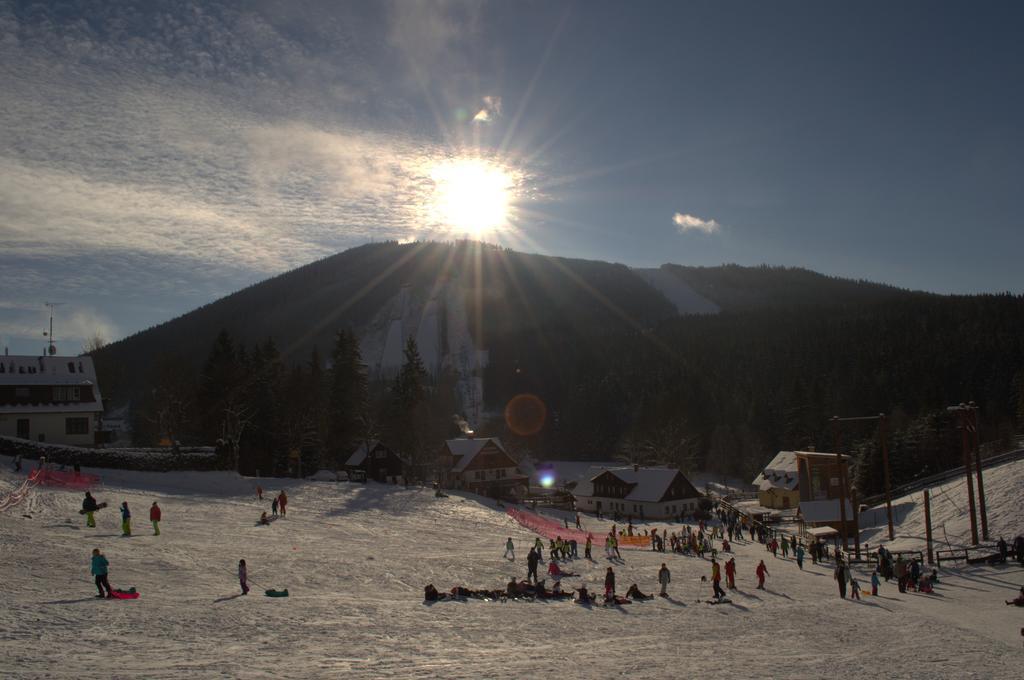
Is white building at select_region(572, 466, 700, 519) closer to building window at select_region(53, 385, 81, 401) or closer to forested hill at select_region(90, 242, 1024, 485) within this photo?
forested hill at select_region(90, 242, 1024, 485)

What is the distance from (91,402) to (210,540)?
27.7 m

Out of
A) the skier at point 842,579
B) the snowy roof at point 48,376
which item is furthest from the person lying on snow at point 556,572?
the snowy roof at point 48,376

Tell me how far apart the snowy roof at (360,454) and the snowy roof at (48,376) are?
2426 cm

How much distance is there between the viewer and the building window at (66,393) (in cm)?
4684

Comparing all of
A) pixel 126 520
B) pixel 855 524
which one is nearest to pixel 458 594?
pixel 126 520

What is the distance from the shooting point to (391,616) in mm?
19062

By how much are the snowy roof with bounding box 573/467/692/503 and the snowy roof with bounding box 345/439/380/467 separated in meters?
22.9

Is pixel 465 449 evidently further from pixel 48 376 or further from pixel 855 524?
pixel 855 524

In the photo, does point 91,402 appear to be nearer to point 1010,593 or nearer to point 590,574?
point 590,574

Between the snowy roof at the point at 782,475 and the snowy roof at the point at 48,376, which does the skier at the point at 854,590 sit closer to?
the snowy roof at the point at 782,475

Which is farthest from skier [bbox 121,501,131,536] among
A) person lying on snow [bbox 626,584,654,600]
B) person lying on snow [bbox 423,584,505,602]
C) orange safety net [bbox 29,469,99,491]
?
person lying on snow [bbox 626,584,654,600]

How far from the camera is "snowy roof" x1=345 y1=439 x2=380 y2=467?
67312mm

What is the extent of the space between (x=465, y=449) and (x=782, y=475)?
33906 millimetres

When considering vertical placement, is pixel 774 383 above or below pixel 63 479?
above
